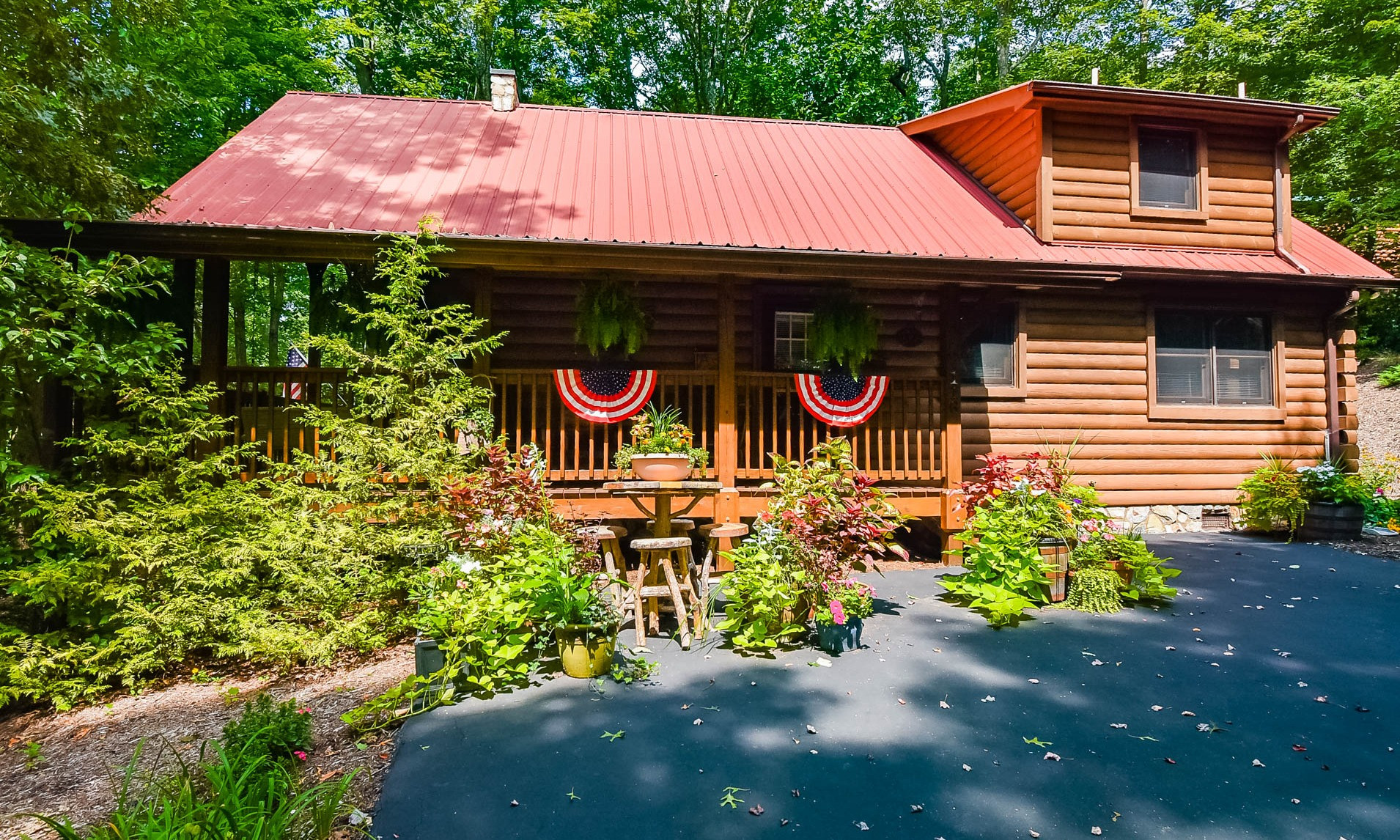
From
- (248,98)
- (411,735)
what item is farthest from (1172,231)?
(248,98)

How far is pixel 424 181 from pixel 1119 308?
858cm

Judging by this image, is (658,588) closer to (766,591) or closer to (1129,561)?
(766,591)

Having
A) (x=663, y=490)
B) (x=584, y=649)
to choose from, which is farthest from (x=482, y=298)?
(x=584, y=649)

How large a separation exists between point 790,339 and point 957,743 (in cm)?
590

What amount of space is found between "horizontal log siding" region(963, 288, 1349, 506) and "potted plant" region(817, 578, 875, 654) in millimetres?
4635

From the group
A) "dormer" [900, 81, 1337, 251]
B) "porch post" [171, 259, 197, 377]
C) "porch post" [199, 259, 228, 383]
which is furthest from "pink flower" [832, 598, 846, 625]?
"dormer" [900, 81, 1337, 251]

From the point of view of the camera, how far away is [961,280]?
22.7ft

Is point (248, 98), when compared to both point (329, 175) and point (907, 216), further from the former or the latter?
point (907, 216)

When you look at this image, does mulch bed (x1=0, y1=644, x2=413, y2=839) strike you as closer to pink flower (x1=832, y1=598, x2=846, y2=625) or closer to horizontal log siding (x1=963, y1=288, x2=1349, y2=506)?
pink flower (x1=832, y1=598, x2=846, y2=625)

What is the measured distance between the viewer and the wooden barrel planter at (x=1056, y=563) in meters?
5.45

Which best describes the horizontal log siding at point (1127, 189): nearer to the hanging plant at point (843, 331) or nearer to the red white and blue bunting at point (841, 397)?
the hanging plant at point (843, 331)

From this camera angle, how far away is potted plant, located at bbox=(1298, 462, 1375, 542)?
311 inches

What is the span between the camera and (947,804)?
2.80 m

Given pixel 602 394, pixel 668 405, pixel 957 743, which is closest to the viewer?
pixel 957 743
